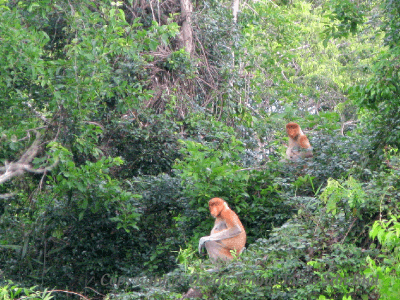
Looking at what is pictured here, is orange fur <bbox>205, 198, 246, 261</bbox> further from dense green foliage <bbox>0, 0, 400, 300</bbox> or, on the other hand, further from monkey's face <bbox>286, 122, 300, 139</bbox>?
monkey's face <bbox>286, 122, 300, 139</bbox>

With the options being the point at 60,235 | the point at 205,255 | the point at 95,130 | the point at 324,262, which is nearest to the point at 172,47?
the point at 95,130

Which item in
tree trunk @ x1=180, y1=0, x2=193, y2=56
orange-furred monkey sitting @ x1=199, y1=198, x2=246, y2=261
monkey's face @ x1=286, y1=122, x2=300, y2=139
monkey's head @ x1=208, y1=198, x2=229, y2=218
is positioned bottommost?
orange-furred monkey sitting @ x1=199, y1=198, x2=246, y2=261

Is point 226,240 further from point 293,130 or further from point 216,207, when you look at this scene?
point 293,130

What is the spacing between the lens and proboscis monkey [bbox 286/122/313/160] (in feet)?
29.0

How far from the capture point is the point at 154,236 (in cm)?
878

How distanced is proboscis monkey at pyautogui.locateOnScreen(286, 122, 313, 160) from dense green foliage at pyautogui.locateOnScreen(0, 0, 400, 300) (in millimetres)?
192

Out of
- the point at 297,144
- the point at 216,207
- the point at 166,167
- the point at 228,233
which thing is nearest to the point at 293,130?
the point at 297,144

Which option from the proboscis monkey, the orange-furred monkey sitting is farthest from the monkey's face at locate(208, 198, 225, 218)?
the proboscis monkey

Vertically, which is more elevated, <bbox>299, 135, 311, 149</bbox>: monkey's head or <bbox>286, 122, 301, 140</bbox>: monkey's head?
<bbox>286, 122, 301, 140</bbox>: monkey's head

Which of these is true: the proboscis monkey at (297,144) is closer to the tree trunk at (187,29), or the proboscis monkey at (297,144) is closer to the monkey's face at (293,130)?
the monkey's face at (293,130)

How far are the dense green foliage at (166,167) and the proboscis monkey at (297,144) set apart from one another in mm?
192

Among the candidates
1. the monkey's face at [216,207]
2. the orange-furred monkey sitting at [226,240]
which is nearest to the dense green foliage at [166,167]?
the orange-furred monkey sitting at [226,240]

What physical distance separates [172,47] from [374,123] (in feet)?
14.1

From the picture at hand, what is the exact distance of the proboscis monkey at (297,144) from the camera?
884 centimetres
